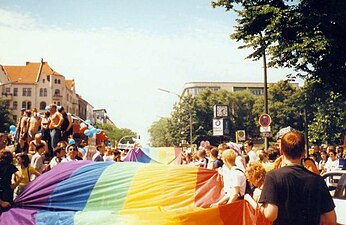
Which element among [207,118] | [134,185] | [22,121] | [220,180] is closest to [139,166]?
[134,185]

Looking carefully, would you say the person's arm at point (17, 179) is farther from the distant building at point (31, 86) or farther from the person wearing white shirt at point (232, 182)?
the distant building at point (31, 86)

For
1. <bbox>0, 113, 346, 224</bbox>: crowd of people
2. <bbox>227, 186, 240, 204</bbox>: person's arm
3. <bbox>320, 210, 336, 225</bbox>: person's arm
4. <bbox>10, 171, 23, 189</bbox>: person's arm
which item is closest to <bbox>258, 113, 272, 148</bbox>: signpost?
<bbox>0, 113, 346, 224</bbox>: crowd of people

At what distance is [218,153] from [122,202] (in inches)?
194

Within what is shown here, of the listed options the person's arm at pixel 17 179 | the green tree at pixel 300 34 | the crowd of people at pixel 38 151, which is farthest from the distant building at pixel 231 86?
the person's arm at pixel 17 179

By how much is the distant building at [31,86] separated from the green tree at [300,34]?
8611 cm

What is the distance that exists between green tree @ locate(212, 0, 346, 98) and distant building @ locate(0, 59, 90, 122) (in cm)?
8611

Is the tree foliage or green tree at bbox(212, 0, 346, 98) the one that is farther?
the tree foliage

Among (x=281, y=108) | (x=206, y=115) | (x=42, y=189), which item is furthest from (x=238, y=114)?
(x=42, y=189)

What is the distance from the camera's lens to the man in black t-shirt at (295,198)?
139 inches

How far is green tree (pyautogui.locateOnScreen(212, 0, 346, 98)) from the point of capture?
17.6 m

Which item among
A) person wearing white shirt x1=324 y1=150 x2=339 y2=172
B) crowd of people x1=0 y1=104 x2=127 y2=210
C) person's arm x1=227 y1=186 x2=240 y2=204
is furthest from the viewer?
person wearing white shirt x1=324 y1=150 x2=339 y2=172

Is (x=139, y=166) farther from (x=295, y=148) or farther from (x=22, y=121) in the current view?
(x=22, y=121)

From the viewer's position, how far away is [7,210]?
5797mm

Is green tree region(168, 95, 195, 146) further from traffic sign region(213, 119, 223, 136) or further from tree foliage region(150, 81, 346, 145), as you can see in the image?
traffic sign region(213, 119, 223, 136)
